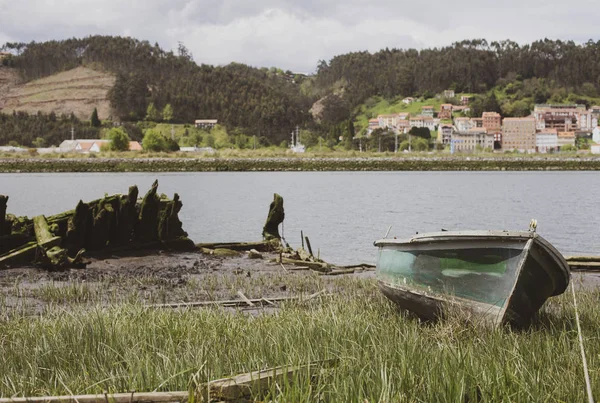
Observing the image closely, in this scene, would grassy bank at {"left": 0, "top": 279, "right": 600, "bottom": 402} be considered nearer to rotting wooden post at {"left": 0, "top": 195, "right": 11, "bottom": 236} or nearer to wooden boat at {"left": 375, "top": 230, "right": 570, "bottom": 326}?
wooden boat at {"left": 375, "top": 230, "right": 570, "bottom": 326}

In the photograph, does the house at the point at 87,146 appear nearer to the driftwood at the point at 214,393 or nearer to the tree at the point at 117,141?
the tree at the point at 117,141

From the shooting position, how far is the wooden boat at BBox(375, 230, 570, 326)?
27.0ft

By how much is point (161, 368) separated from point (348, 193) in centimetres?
5838

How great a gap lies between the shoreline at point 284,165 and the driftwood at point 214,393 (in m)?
111

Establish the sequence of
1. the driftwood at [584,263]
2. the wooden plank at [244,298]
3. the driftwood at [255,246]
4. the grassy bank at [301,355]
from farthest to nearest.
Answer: the driftwood at [255,246] → the driftwood at [584,263] → the wooden plank at [244,298] → the grassy bank at [301,355]

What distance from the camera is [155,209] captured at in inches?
771

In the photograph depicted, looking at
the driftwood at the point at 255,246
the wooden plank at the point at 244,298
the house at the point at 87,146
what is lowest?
the driftwood at the point at 255,246

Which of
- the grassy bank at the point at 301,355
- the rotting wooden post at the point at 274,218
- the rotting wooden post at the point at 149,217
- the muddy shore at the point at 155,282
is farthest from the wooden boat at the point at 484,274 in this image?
the rotting wooden post at the point at 274,218

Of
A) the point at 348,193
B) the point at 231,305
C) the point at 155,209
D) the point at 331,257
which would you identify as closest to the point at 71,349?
the point at 231,305

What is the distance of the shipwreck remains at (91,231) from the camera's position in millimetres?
16391

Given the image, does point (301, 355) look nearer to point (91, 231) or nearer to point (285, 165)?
point (91, 231)

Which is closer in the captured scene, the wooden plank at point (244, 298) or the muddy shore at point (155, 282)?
the wooden plank at point (244, 298)

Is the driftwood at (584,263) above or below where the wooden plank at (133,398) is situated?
below

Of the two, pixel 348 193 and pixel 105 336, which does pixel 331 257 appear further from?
pixel 348 193
